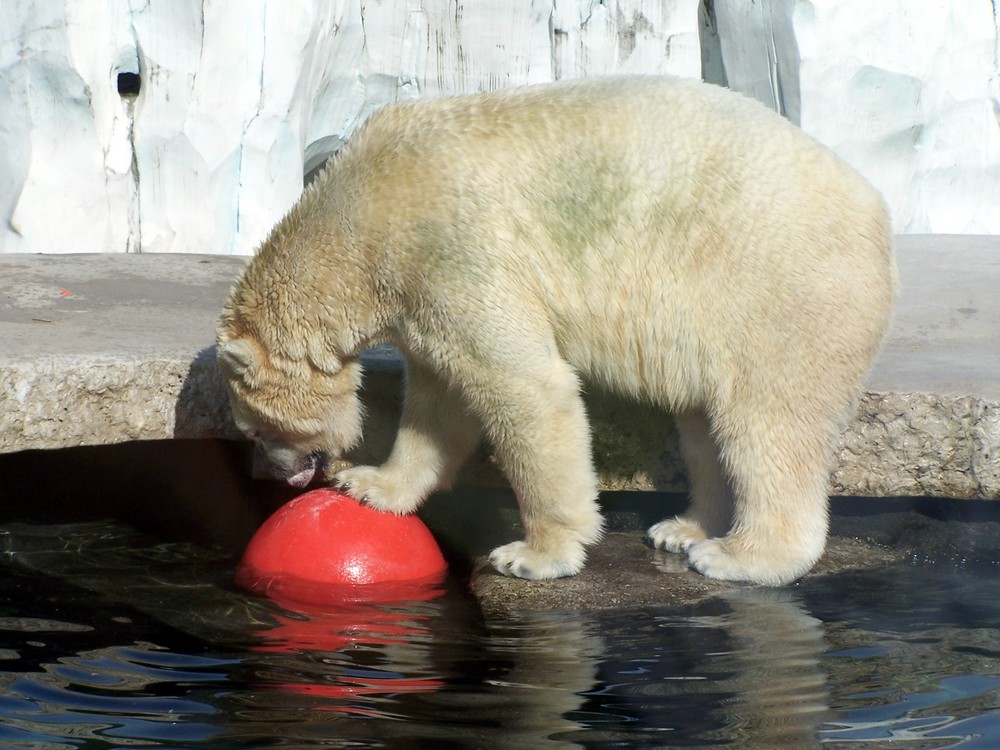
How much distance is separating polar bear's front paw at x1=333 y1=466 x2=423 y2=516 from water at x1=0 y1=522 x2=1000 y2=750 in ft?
0.93

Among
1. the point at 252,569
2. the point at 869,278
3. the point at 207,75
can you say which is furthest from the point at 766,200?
the point at 207,75

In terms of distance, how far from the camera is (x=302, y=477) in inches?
147

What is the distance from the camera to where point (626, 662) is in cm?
284

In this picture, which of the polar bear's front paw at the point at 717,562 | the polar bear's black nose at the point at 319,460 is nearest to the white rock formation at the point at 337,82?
the polar bear's black nose at the point at 319,460

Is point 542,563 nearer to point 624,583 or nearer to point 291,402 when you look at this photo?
point 624,583

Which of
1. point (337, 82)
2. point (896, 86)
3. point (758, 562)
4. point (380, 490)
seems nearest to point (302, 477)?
point (380, 490)

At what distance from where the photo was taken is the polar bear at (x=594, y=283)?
3189 millimetres

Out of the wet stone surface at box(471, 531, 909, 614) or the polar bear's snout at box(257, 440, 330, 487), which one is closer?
the wet stone surface at box(471, 531, 909, 614)

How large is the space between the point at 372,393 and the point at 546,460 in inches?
37.1

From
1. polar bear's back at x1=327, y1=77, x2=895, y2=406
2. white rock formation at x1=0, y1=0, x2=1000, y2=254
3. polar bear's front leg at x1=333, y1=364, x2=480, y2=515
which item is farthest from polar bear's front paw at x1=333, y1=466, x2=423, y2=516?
white rock formation at x1=0, y1=0, x2=1000, y2=254

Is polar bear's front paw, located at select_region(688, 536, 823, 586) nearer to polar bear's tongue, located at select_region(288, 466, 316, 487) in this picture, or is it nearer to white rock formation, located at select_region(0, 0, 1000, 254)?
polar bear's tongue, located at select_region(288, 466, 316, 487)

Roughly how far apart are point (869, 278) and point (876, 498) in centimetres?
94

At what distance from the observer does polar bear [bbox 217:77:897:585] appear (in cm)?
319

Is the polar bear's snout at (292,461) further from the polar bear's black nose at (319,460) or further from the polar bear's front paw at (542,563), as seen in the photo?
the polar bear's front paw at (542,563)
